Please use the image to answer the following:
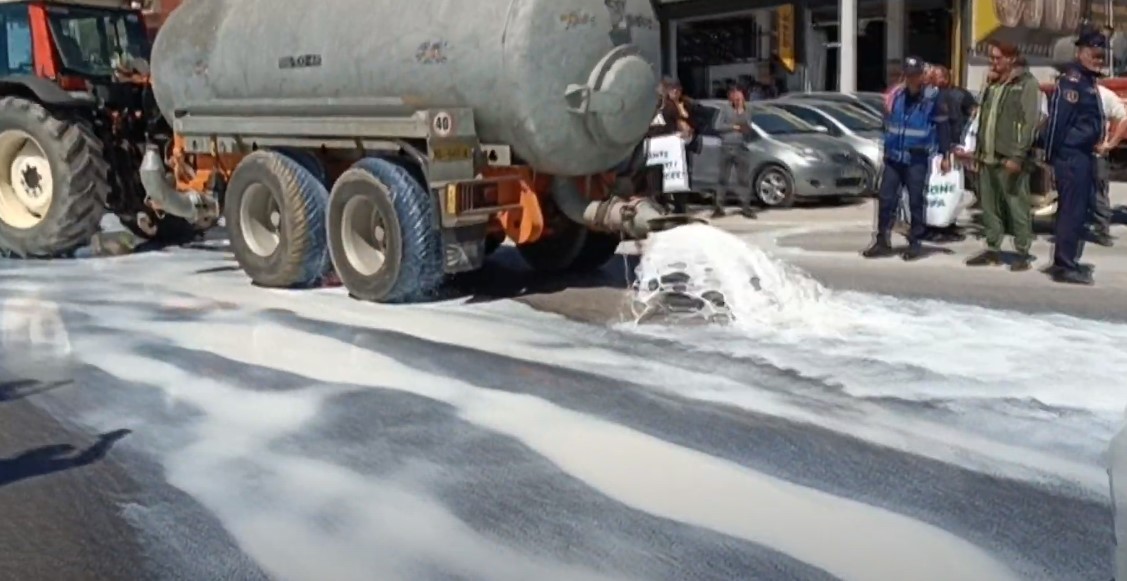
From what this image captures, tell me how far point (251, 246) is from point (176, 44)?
197cm

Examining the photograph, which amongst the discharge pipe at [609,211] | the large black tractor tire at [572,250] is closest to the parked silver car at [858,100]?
the large black tractor tire at [572,250]

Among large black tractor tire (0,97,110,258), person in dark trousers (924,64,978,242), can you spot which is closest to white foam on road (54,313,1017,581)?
large black tractor tire (0,97,110,258)

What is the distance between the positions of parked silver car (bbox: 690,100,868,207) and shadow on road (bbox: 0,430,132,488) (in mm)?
10949

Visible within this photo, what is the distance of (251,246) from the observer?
33.8ft

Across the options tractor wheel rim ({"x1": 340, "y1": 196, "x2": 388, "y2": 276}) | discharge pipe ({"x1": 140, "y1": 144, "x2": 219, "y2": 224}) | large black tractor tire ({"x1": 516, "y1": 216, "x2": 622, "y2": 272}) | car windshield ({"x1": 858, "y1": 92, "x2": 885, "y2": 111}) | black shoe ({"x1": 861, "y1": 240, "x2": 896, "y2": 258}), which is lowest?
black shoe ({"x1": 861, "y1": 240, "x2": 896, "y2": 258})

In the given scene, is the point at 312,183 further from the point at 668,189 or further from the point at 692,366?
the point at 668,189

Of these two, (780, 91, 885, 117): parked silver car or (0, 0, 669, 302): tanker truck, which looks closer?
(0, 0, 669, 302): tanker truck

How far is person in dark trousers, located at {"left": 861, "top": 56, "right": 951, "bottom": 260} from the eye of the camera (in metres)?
10.9

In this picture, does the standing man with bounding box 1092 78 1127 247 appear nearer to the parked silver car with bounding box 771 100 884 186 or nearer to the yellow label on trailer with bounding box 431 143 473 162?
the parked silver car with bounding box 771 100 884 186

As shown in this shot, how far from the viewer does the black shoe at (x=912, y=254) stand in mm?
11150

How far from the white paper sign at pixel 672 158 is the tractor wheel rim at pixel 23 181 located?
6.17m

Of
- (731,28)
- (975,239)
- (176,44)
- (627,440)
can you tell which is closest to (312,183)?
(176,44)

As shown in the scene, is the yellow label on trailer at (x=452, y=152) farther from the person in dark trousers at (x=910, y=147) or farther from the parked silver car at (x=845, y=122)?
the parked silver car at (x=845, y=122)

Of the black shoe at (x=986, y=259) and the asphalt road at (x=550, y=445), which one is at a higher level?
the black shoe at (x=986, y=259)
